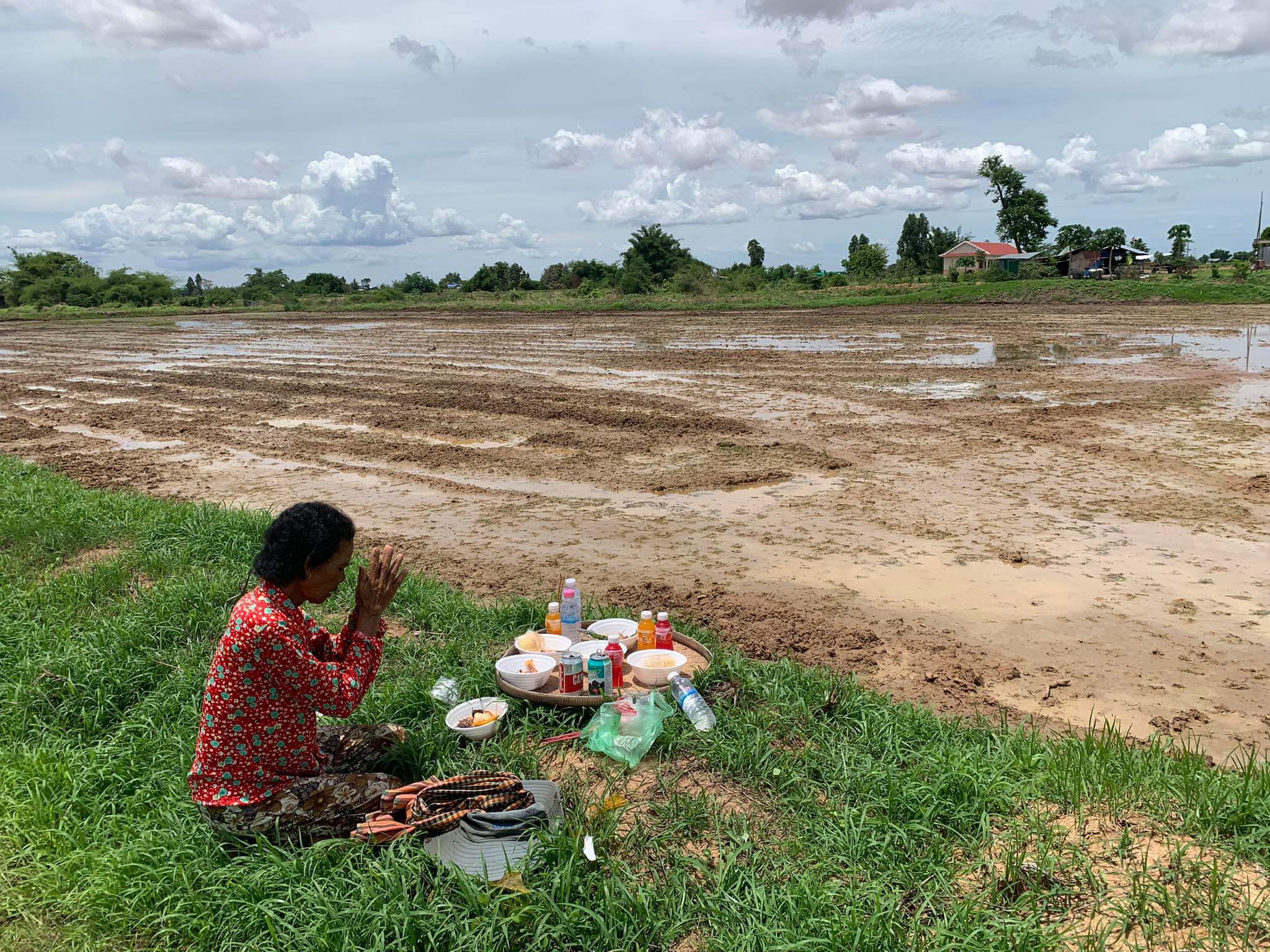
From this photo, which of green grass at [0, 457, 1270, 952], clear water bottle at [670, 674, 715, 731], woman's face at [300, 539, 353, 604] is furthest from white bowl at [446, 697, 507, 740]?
woman's face at [300, 539, 353, 604]

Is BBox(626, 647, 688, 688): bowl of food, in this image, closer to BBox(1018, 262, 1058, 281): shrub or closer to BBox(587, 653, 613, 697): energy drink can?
BBox(587, 653, 613, 697): energy drink can

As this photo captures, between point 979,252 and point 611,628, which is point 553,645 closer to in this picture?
point 611,628

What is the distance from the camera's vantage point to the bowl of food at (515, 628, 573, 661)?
4898mm

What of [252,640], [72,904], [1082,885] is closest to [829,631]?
[1082,885]

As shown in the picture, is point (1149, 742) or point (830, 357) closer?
point (1149, 742)

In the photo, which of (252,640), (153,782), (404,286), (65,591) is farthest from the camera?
(404,286)

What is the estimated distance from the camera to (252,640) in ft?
10.4

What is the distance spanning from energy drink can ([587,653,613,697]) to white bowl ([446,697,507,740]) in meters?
0.44

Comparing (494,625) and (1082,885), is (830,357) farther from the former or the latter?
(1082,885)

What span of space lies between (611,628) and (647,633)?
31 cm

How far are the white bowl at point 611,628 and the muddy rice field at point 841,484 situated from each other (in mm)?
737

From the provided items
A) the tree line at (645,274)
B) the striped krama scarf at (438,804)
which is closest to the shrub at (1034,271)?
the tree line at (645,274)

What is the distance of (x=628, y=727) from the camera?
4.16 m

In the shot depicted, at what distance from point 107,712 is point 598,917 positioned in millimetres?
3285
